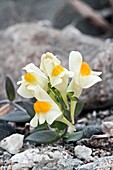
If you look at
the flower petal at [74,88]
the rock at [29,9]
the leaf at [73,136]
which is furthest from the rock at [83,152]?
the rock at [29,9]

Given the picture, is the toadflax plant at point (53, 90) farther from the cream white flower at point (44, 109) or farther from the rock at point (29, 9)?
the rock at point (29, 9)

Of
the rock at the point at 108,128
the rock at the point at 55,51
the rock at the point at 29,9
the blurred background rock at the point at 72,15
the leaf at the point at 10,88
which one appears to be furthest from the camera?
the rock at the point at 29,9

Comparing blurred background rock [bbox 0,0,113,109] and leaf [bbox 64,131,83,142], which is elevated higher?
blurred background rock [bbox 0,0,113,109]

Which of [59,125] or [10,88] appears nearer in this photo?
[59,125]

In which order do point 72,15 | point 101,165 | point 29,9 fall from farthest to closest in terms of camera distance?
point 29,9, point 72,15, point 101,165

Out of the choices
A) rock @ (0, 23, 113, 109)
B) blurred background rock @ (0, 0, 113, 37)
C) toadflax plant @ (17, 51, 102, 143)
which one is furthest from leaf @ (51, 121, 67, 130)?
blurred background rock @ (0, 0, 113, 37)

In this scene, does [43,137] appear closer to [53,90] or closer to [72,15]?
[53,90]

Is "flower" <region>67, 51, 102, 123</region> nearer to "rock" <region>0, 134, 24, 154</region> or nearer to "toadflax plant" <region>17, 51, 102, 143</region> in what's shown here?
"toadflax plant" <region>17, 51, 102, 143</region>

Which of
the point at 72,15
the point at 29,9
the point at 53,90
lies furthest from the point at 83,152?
the point at 29,9

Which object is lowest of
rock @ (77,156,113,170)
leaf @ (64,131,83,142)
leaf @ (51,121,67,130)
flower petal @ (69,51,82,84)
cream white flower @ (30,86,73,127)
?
rock @ (77,156,113,170)
